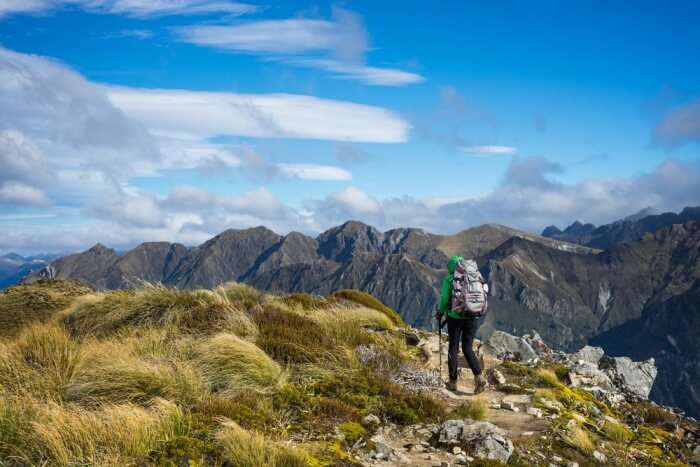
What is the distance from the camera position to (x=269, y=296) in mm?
18656

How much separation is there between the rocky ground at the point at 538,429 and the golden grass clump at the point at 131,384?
2961 mm

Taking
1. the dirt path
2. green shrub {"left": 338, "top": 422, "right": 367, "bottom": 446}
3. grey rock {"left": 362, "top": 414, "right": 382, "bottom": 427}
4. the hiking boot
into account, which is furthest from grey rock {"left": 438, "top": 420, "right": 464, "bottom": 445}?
the hiking boot

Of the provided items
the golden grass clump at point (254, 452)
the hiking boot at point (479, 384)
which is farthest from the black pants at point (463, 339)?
the golden grass clump at point (254, 452)

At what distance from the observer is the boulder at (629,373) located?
752 inches

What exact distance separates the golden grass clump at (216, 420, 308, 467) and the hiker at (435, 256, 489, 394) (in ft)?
18.9

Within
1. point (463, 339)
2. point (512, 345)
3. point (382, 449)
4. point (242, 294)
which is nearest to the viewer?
point (382, 449)

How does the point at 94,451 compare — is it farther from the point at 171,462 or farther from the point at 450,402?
the point at 450,402

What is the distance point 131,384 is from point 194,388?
935mm

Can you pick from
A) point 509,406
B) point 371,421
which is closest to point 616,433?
point 509,406

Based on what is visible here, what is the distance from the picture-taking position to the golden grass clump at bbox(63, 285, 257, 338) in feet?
40.8

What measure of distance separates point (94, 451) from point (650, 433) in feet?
36.3

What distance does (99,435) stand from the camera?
236 inches

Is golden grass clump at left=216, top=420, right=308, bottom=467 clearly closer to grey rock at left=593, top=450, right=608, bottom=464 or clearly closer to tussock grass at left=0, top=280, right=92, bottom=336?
grey rock at left=593, top=450, right=608, bottom=464

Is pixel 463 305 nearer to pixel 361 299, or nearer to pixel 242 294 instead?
pixel 242 294
